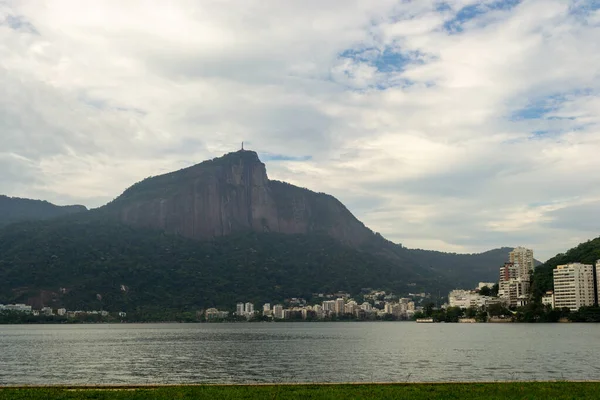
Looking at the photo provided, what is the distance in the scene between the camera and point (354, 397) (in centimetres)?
3344

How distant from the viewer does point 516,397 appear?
109 ft

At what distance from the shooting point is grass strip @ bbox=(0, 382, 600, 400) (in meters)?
33.8

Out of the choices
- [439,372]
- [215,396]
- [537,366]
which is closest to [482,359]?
[537,366]

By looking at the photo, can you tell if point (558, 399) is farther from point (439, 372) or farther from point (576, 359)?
point (576, 359)

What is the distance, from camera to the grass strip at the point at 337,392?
33.8m

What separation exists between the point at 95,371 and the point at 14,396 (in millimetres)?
33221

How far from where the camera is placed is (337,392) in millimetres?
35562

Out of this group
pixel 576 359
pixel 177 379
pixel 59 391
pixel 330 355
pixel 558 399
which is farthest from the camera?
pixel 330 355

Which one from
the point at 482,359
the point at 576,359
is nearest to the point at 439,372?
the point at 482,359

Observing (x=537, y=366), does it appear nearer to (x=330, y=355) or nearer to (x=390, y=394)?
(x=330, y=355)

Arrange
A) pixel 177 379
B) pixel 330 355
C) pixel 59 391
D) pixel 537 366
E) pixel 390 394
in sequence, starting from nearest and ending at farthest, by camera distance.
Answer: pixel 390 394, pixel 59 391, pixel 177 379, pixel 537 366, pixel 330 355

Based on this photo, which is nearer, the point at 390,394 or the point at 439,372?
the point at 390,394

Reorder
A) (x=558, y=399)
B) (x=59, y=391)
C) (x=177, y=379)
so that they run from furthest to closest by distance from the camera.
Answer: (x=177, y=379) < (x=59, y=391) < (x=558, y=399)

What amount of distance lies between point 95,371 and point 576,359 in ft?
176
